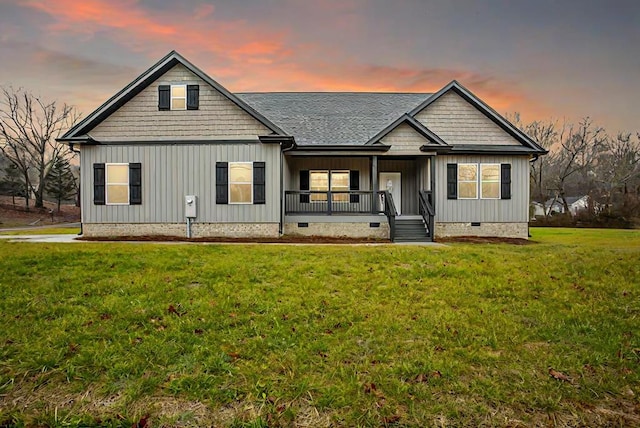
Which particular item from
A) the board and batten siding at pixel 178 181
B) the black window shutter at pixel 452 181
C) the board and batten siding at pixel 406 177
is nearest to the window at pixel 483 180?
the black window shutter at pixel 452 181

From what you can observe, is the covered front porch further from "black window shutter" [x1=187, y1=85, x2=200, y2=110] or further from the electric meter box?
"black window shutter" [x1=187, y1=85, x2=200, y2=110]

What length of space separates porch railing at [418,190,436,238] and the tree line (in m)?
28.7

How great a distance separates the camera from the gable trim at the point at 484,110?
15.8 metres

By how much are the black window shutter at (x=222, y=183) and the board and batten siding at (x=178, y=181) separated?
0.16 m

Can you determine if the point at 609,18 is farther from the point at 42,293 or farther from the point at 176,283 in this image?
the point at 42,293

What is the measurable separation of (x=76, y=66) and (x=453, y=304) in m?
25.8

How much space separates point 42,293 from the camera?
559cm

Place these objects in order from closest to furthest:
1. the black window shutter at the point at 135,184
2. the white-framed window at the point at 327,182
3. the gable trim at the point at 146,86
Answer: the gable trim at the point at 146,86 < the black window shutter at the point at 135,184 < the white-framed window at the point at 327,182

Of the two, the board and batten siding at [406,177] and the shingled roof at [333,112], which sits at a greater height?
the shingled roof at [333,112]

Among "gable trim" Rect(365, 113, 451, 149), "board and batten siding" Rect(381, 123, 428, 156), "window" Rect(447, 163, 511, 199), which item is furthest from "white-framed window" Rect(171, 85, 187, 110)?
"window" Rect(447, 163, 511, 199)

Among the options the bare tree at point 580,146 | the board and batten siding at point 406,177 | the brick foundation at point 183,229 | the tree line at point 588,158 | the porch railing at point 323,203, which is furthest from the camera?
the bare tree at point 580,146

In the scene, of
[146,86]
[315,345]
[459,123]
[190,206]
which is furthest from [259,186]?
[315,345]

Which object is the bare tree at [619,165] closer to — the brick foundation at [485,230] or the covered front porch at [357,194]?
the brick foundation at [485,230]

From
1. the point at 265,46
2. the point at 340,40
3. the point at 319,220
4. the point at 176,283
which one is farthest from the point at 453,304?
the point at 340,40
